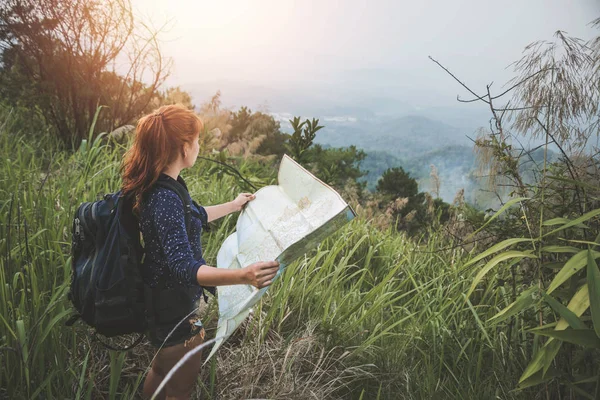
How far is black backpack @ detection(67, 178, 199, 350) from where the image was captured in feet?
3.95

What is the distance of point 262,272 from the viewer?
1.01m

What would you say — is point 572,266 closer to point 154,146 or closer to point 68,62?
point 154,146

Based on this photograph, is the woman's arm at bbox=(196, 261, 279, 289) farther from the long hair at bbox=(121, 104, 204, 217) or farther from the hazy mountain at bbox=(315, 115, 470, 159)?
the hazy mountain at bbox=(315, 115, 470, 159)

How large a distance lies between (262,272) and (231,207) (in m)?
0.49

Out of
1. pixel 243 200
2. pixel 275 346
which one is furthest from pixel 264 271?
pixel 275 346

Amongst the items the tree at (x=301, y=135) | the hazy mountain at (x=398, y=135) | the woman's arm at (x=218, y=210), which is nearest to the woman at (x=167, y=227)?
the woman's arm at (x=218, y=210)

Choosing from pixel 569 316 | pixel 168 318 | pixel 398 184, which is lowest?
pixel 398 184

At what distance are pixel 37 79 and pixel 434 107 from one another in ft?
167

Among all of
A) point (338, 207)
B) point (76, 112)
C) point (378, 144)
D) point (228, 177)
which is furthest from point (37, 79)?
point (378, 144)

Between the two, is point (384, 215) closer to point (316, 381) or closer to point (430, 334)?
point (430, 334)

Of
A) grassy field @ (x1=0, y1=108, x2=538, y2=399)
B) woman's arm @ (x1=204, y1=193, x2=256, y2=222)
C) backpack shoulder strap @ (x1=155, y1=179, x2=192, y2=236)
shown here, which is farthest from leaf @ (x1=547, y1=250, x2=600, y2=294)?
backpack shoulder strap @ (x1=155, y1=179, x2=192, y2=236)

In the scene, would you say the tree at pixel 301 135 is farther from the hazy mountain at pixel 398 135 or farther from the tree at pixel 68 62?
the hazy mountain at pixel 398 135

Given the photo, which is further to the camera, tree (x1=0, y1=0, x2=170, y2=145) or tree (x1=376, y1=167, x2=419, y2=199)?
tree (x1=376, y1=167, x2=419, y2=199)

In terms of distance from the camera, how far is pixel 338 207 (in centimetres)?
96
